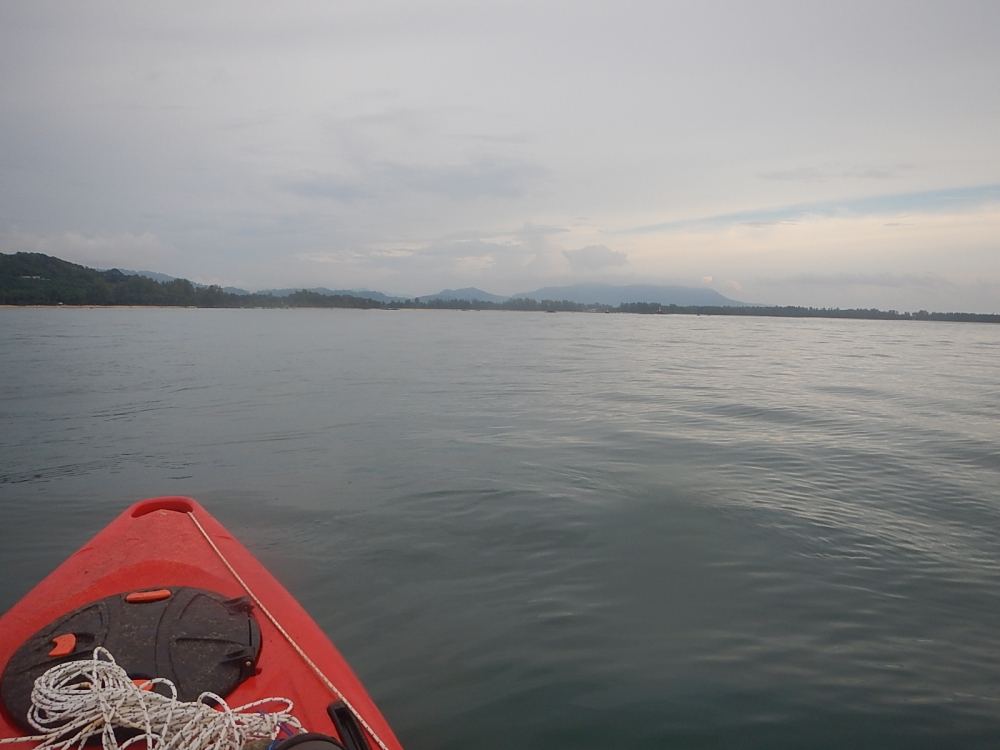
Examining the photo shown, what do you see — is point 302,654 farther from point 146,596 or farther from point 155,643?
point 146,596

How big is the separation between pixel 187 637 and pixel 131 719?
0.77 m

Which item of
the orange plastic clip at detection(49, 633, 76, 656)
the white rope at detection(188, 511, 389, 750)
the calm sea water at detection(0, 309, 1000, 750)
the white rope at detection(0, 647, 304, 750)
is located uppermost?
the orange plastic clip at detection(49, 633, 76, 656)

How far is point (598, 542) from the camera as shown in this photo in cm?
757

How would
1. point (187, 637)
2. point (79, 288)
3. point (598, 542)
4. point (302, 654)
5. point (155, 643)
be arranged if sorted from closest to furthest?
point (155, 643) → point (187, 637) → point (302, 654) → point (598, 542) → point (79, 288)

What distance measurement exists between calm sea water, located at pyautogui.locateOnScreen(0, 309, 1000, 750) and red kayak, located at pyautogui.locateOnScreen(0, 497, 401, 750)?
108cm

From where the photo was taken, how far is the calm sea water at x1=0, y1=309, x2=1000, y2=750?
4645mm

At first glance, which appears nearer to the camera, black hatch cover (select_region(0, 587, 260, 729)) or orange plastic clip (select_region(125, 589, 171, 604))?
black hatch cover (select_region(0, 587, 260, 729))

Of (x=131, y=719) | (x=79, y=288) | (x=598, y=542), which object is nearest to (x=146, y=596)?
(x=131, y=719)

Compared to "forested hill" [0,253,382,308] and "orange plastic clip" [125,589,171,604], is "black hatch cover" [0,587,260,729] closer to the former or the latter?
"orange plastic clip" [125,589,171,604]

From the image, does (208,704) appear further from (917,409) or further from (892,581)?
(917,409)

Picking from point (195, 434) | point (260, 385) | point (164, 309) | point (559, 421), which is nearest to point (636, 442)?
point (559, 421)

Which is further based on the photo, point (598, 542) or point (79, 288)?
point (79, 288)

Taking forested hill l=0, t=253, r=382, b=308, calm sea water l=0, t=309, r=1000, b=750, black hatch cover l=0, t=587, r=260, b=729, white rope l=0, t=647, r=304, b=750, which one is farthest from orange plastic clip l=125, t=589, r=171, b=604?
forested hill l=0, t=253, r=382, b=308

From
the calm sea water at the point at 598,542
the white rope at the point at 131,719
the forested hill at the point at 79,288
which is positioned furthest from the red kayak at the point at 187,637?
the forested hill at the point at 79,288
